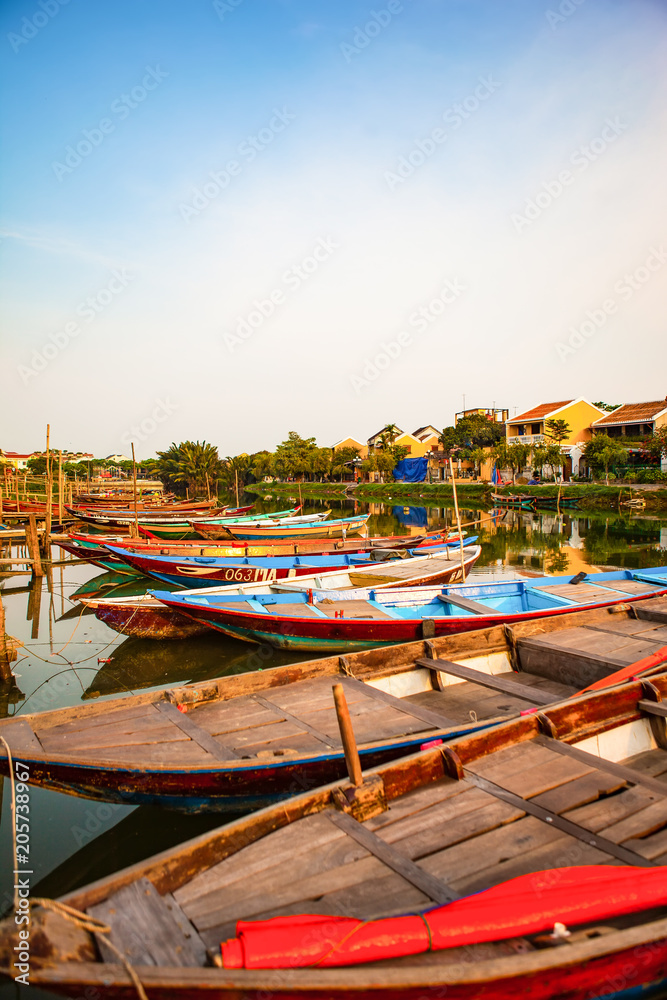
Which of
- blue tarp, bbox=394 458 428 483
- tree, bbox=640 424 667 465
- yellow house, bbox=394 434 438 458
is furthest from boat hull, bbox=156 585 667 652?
yellow house, bbox=394 434 438 458

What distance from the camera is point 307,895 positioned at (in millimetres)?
2988

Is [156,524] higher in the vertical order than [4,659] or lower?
higher

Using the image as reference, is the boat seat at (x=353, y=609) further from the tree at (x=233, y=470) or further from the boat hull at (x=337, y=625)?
the tree at (x=233, y=470)

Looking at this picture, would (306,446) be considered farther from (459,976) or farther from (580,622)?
(459,976)

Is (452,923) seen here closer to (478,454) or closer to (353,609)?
(353,609)

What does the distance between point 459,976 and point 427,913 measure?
1.03 feet

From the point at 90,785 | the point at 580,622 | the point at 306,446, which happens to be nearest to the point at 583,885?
the point at 90,785

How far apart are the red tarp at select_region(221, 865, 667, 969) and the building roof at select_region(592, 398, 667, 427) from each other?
146 ft

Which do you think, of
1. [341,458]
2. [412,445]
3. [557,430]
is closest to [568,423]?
[557,430]

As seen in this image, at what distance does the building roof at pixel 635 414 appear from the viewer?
41.8 meters

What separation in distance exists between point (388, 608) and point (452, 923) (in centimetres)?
708

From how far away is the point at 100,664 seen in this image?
9.97 m

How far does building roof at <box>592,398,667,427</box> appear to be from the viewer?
41.8 metres

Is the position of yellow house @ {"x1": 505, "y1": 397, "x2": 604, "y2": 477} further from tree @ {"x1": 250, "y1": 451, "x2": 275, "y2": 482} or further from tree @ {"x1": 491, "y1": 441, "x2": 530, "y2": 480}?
tree @ {"x1": 250, "y1": 451, "x2": 275, "y2": 482}
